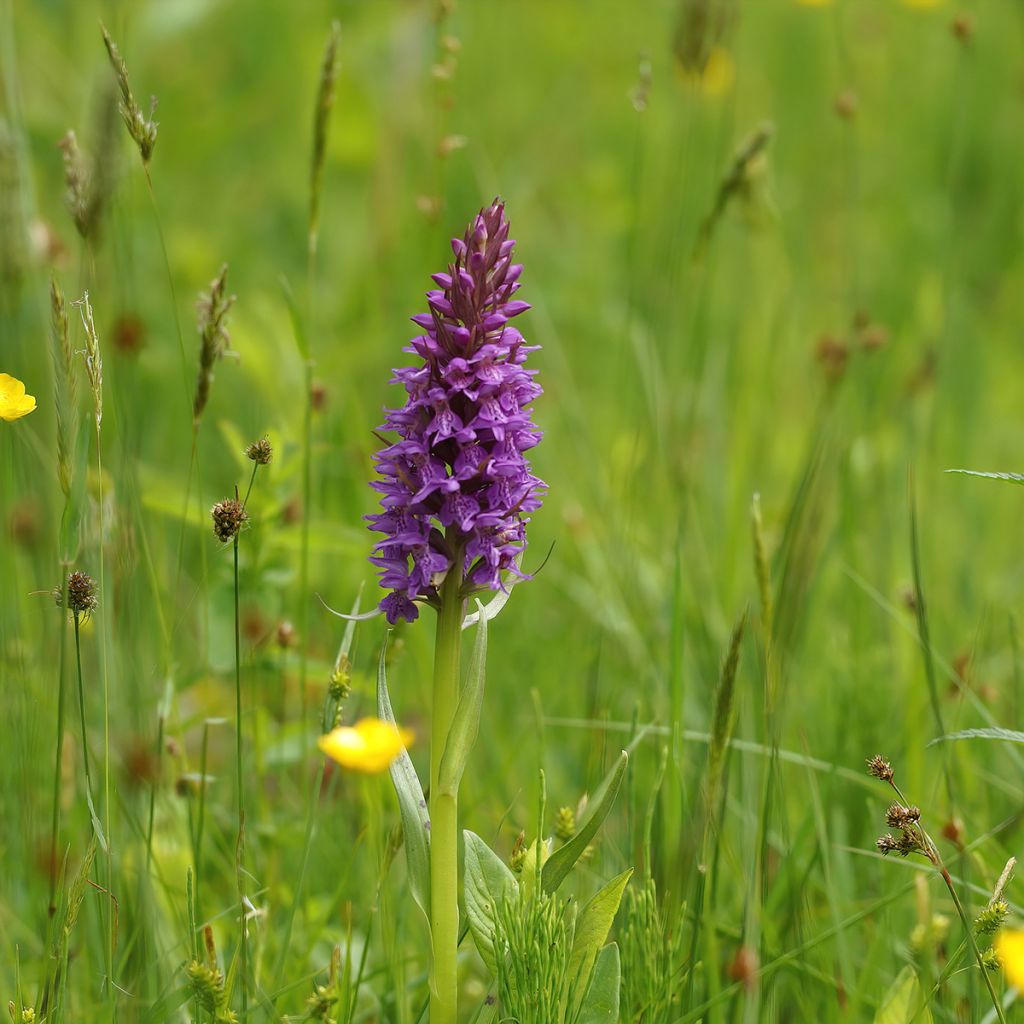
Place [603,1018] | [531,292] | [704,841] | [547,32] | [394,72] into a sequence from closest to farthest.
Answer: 1. [603,1018]
2. [704,841]
3. [531,292]
4. [394,72]
5. [547,32]

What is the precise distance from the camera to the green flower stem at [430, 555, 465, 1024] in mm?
1695

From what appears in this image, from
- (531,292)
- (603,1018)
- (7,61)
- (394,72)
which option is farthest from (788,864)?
(394,72)

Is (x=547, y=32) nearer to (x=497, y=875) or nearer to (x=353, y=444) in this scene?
(x=353, y=444)

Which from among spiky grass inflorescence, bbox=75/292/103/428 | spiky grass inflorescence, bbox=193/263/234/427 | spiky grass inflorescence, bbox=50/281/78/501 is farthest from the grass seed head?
spiky grass inflorescence, bbox=193/263/234/427

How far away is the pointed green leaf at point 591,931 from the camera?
169cm

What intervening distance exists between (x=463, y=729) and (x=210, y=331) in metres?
0.79

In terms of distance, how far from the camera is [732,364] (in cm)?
480

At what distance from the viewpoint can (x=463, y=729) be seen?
66.6 inches

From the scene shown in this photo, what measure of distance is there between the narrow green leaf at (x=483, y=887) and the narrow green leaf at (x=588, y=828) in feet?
0.20

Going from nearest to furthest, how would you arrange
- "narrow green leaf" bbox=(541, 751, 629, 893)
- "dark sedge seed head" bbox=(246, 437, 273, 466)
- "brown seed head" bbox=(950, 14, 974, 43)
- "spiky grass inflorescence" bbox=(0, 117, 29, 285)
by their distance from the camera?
"narrow green leaf" bbox=(541, 751, 629, 893) < "dark sedge seed head" bbox=(246, 437, 273, 466) < "spiky grass inflorescence" bbox=(0, 117, 29, 285) < "brown seed head" bbox=(950, 14, 974, 43)

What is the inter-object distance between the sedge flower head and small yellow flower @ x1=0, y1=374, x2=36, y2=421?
573 mm

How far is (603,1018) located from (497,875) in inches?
9.4

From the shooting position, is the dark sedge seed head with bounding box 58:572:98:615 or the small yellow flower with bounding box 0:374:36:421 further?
the small yellow flower with bounding box 0:374:36:421

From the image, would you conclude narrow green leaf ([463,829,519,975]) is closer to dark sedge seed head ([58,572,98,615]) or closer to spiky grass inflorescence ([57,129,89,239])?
dark sedge seed head ([58,572,98,615])
